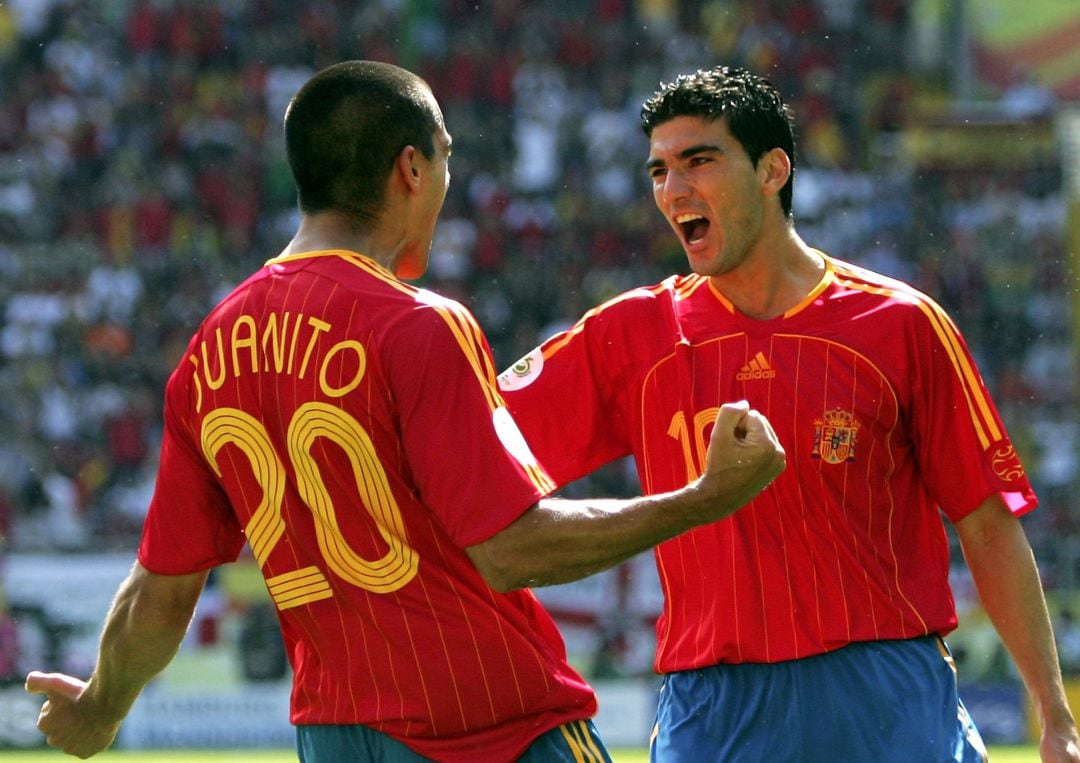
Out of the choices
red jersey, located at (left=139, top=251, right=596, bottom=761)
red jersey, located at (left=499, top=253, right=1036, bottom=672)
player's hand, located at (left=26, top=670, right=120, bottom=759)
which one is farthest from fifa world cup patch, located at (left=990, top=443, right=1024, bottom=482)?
player's hand, located at (left=26, top=670, right=120, bottom=759)

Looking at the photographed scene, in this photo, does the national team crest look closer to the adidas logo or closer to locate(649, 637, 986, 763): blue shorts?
the adidas logo

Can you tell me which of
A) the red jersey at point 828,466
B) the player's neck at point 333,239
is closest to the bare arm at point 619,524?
the player's neck at point 333,239

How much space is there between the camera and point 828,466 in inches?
142

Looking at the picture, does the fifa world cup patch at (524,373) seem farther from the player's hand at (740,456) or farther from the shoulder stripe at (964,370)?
the player's hand at (740,456)

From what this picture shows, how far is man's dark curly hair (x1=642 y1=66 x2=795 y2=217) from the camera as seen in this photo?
12.5ft

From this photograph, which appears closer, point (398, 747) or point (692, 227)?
point (398, 747)

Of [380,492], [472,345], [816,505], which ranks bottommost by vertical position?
[816,505]

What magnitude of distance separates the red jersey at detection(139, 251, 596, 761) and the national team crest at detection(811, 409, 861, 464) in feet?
2.94

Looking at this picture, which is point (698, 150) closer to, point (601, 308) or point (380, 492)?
point (601, 308)

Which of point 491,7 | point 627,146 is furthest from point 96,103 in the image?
point 627,146

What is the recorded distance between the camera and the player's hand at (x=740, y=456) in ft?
8.80

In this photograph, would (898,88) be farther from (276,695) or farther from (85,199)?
(276,695)

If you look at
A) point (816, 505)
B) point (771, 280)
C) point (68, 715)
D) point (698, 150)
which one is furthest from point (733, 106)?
point (68, 715)

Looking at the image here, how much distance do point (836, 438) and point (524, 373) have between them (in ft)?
2.49
